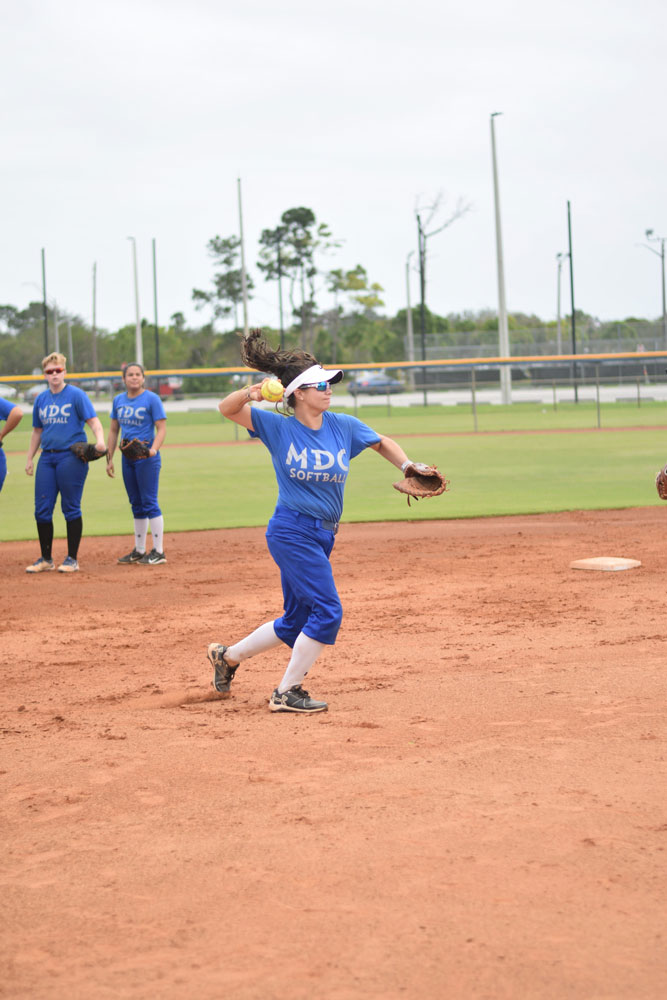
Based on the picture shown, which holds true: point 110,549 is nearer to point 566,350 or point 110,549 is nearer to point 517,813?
point 517,813

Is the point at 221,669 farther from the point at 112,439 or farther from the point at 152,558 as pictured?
the point at 112,439

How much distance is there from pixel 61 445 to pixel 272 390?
5.17 m

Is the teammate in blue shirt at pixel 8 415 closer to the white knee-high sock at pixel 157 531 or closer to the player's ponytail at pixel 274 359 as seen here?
the white knee-high sock at pixel 157 531

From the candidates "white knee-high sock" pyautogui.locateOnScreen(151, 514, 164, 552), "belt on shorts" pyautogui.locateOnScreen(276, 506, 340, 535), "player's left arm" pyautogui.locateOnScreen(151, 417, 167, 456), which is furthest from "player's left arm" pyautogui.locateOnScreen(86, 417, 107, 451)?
"belt on shorts" pyautogui.locateOnScreen(276, 506, 340, 535)

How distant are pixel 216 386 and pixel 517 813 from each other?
5808cm

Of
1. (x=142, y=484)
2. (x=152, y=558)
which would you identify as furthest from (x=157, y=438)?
(x=152, y=558)

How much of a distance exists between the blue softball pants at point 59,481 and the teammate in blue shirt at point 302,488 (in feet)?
16.6

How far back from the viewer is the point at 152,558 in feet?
36.5

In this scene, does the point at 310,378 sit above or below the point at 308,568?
above

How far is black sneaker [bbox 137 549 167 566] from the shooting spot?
36.3 ft

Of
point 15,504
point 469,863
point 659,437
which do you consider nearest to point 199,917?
point 469,863

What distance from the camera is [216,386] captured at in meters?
61.1

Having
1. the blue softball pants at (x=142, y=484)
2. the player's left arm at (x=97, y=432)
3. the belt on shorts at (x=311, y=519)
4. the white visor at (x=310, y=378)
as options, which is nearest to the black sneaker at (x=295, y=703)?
the belt on shorts at (x=311, y=519)

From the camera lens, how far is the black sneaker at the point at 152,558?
36.3ft
